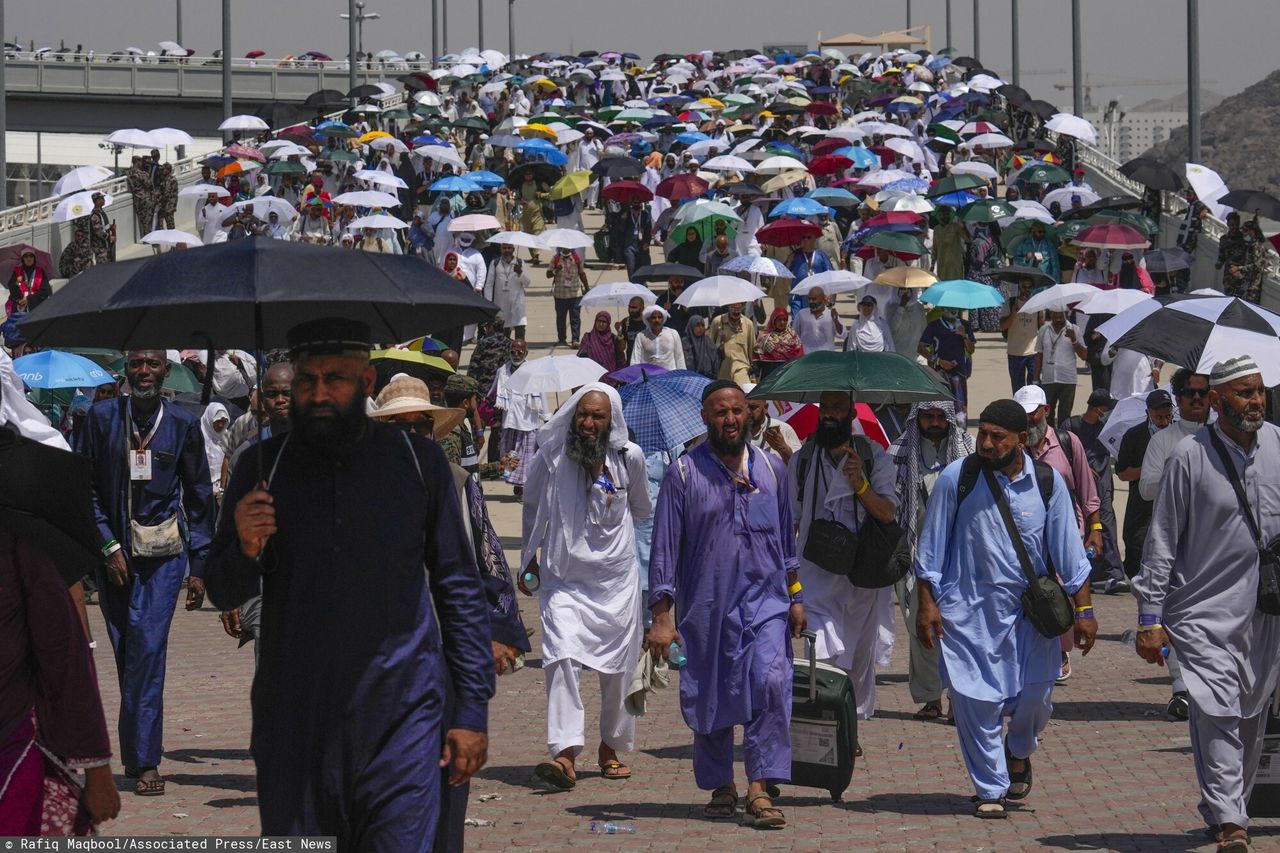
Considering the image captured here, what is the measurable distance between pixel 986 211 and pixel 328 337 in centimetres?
2183

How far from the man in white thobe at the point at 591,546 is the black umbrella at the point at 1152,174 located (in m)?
21.4

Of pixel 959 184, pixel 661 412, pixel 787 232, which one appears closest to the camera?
pixel 661 412

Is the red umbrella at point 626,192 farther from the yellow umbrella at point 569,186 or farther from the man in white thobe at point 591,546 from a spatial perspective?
the man in white thobe at point 591,546

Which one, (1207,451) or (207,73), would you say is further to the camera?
(207,73)

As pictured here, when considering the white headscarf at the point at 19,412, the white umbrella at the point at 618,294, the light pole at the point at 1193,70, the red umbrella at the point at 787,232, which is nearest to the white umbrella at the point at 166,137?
the red umbrella at the point at 787,232

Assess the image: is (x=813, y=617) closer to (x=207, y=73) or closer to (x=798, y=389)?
(x=798, y=389)

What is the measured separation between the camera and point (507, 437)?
16812 mm

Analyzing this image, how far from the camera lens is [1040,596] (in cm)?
816

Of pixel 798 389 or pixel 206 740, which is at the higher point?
pixel 798 389

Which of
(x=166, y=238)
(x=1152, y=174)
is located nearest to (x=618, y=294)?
(x=166, y=238)

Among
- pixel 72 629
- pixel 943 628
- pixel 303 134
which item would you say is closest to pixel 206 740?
pixel 943 628

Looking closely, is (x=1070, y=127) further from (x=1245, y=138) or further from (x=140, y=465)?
(x=1245, y=138)

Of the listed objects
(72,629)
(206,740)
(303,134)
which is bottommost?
(206,740)

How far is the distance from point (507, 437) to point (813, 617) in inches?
285
